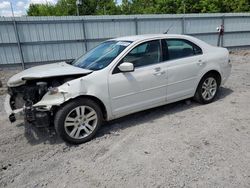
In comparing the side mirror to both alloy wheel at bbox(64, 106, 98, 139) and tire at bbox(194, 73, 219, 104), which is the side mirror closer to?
alloy wheel at bbox(64, 106, 98, 139)

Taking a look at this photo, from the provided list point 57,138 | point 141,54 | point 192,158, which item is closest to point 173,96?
point 141,54

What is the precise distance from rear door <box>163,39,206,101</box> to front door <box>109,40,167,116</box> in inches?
6.9

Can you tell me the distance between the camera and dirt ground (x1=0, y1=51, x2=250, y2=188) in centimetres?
263

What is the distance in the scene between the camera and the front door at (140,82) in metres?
3.64

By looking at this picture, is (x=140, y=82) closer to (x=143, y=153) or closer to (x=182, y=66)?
(x=182, y=66)

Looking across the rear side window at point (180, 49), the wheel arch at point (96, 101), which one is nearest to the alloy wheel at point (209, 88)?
the rear side window at point (180, 49)

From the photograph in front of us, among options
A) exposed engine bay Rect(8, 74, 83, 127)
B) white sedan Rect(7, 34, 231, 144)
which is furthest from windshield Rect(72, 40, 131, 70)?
exposed engine bay Rect(8, 74, 83, 127)

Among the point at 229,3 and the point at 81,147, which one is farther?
the point at 229,3

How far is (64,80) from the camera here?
351cm

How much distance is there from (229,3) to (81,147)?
2786 cm

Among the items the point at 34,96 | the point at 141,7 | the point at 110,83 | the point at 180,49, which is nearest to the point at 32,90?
the point at 34,96

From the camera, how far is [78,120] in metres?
3.42

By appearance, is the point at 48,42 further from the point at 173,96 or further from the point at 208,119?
the point at 208,119

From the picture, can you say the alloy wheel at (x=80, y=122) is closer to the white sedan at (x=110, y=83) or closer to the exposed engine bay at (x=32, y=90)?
the white sedan at (x=110, y=83)
